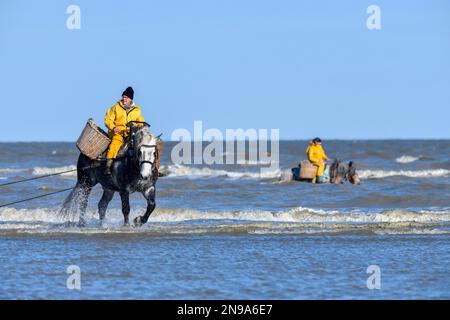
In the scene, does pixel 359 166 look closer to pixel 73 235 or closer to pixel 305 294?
pixel 73 235

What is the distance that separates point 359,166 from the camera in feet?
148

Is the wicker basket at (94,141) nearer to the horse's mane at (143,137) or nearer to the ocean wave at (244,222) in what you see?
the horse's mane at (143,137)

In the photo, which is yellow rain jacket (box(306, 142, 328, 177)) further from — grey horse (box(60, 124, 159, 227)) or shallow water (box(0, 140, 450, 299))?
grey horse (box(60, 124, 159, 227))

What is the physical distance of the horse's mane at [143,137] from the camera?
47.9 ft

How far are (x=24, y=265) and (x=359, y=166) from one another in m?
34.5

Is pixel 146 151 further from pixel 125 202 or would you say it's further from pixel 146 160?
pixel 125 202

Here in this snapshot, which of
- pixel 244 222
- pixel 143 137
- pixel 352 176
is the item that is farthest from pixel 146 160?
pixel 352 176

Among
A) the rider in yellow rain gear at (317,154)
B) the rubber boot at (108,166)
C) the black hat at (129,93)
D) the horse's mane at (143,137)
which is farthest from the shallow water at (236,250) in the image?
the rider in yellow rain gear at (317,154)

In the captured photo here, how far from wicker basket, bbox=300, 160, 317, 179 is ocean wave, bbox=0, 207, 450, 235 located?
8627 millimetres

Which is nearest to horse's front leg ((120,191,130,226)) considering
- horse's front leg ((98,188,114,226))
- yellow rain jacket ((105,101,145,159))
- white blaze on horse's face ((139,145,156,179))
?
horse's front leg ((98,188,114,226))

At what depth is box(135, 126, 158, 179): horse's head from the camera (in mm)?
14547

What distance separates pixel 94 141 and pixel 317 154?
1424 centimetres

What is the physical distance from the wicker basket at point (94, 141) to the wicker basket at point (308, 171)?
13.6 m

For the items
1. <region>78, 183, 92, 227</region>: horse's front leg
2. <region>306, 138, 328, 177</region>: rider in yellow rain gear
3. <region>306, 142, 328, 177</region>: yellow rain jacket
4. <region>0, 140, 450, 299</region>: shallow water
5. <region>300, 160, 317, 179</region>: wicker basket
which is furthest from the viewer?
<region>300, 160, 317, 179</region>: wicker basket
